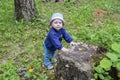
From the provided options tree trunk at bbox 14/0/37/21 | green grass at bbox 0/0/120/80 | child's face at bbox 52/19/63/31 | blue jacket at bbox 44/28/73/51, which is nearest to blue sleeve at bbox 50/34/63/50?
blue jacket at bbox 44/28/73/51

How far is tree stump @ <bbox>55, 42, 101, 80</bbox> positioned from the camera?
164 inches

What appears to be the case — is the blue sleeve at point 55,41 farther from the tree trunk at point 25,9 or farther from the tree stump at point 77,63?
the tree trunk at point 25,9

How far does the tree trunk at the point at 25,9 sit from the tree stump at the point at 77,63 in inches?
131

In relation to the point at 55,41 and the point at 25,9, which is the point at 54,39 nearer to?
the point at 55,41

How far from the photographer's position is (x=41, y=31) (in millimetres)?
7387

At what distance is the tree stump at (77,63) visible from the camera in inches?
164

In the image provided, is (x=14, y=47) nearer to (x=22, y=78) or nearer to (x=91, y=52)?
(x=22, y=78)

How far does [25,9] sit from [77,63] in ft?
12.9

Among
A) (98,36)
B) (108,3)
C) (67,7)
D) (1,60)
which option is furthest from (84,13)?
(1,60)

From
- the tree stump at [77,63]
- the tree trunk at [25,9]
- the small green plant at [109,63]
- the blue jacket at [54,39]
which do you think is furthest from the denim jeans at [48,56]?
the tree trunk at [25,9]

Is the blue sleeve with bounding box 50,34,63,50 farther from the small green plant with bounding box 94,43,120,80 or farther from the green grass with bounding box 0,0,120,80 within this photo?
the small green plant with bounding box 94,43,120,80

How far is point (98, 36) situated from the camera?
5891 millimetres

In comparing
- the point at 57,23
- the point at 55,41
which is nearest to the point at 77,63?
the point at 55,41

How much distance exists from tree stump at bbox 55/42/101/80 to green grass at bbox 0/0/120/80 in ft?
2.57
